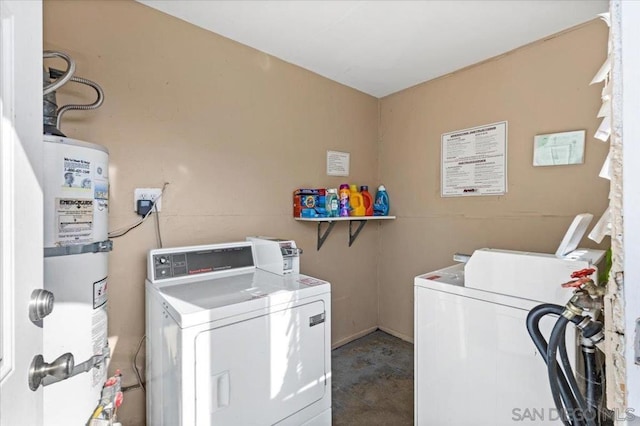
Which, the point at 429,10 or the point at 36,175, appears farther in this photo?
the point at 429,10

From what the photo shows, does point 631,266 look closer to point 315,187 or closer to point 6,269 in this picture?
point 6,269

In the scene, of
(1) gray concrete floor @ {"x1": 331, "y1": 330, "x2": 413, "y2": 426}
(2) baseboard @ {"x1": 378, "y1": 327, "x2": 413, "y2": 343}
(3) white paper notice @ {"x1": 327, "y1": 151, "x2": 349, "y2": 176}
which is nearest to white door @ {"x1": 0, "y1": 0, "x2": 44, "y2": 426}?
(1) gray concrete floor @ {"x1": 331, "y1": 330, "x2": 413, "y2": 426}

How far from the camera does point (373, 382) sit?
2.22 metres

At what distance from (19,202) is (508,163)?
257 centimetres

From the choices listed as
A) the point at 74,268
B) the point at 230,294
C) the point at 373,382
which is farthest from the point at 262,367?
the point at 373,382

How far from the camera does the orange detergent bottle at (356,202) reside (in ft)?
8.83

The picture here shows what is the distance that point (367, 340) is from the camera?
2838 mm

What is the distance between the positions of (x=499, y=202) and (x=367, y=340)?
1.70m

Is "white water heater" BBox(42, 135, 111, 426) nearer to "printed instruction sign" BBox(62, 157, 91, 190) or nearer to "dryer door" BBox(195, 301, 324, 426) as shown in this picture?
"printed instruction sign" BBox(62, 157, 91, 190)

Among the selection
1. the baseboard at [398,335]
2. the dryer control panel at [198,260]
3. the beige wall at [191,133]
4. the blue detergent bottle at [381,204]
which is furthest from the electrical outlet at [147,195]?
the baseboard at [398,335]

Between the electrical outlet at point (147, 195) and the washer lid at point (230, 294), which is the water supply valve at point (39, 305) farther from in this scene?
the electrical outlet at point (147, 195)

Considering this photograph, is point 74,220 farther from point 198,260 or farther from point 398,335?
point 398,335

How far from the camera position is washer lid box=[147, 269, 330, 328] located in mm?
1212

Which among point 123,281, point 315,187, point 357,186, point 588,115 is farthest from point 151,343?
point 588,115
